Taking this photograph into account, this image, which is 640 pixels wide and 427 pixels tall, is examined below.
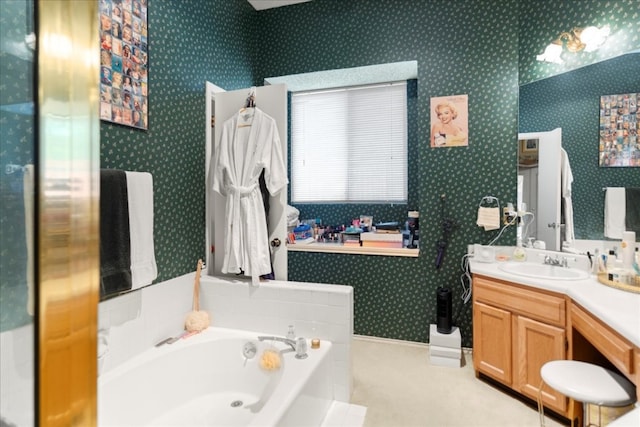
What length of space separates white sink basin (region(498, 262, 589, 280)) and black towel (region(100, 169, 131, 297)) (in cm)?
237

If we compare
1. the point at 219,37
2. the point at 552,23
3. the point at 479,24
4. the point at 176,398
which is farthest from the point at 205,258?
the point at 552,23

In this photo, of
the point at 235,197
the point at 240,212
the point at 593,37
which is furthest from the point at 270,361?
the point at 593,37

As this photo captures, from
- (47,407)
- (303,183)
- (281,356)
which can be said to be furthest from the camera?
(303,183)

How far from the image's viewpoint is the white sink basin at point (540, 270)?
2.32m

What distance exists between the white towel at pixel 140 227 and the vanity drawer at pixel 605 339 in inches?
86.0

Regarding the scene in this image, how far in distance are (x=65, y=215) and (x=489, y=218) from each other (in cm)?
301

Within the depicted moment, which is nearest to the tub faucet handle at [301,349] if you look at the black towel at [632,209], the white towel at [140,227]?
the white towel at [140,227]

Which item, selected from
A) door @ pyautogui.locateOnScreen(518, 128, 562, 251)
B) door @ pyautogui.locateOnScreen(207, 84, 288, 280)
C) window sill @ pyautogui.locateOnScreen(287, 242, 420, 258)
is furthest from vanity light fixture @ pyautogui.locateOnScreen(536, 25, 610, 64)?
door @ pyautogui.locateOnScreen(207, 84, 288, 280)

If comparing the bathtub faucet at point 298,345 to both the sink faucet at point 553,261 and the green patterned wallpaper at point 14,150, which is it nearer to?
the green patterned wallpaper at point 14,150

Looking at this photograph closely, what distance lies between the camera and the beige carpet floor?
2064mm

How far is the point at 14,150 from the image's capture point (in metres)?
0.36

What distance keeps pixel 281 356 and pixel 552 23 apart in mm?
3165

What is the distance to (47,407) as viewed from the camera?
36 cm

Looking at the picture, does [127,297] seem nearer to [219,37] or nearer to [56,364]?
[56,364]
